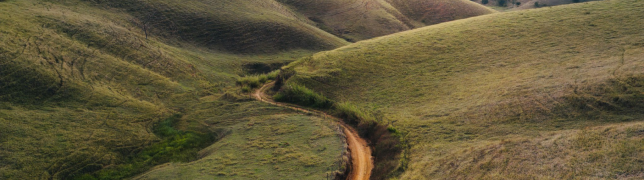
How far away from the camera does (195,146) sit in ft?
89.9

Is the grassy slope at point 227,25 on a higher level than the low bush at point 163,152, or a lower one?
higher

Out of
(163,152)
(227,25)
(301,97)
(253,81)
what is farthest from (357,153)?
(227,25)

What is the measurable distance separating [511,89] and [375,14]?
53.8 meters

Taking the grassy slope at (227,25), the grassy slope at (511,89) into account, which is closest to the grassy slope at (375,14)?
the grassy slope at (227,25)

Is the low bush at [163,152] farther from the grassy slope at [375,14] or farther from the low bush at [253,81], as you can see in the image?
the grassy slope at [375,14]

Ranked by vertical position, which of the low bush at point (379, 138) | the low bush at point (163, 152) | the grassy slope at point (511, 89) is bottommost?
the low bush at point (163, 152)

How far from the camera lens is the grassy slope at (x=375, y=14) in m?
74.4

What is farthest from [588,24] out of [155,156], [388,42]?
[155,156]

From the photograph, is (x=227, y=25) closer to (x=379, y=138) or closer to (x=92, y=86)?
(x=92, y=86)

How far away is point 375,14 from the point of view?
7856 cm

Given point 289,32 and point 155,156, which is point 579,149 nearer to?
point 155,156

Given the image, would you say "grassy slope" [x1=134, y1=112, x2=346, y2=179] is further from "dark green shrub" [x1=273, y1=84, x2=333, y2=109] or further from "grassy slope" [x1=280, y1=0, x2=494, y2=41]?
"grassy slope" [x1=280, y1=0, x2=494, y2=41]

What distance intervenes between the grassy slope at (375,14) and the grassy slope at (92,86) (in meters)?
30.4

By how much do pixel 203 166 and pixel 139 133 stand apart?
7156mm
